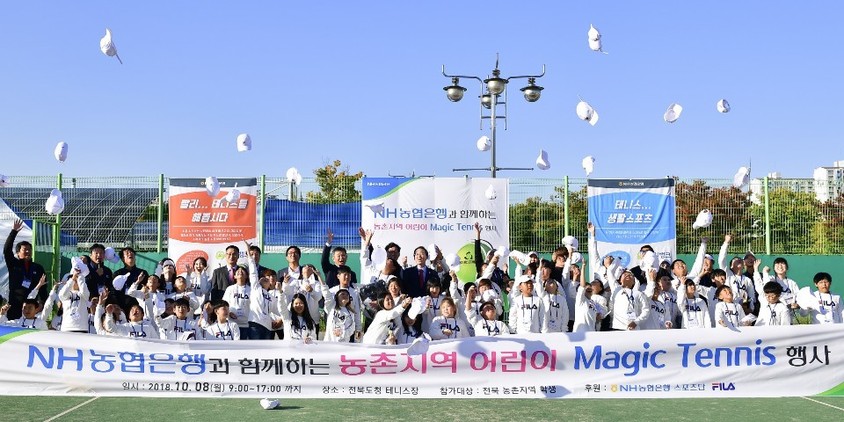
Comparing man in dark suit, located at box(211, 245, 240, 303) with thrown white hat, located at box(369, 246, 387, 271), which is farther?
thrown white hat, located at box(369, 246, 387, 271)

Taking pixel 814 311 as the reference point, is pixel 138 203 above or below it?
above

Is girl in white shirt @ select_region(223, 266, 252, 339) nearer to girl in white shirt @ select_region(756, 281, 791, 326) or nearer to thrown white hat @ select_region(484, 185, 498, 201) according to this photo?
girl in white shirt @ select_region(756, 281, 791, 326)

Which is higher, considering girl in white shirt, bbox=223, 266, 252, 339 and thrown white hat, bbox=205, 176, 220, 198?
thrown white hat, bbox=205, 176, 220, 198

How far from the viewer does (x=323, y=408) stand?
26.7ft

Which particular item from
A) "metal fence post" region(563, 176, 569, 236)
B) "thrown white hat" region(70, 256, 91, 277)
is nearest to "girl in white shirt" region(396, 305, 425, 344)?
"thrown white hat" region(70, 256, 91, 277)

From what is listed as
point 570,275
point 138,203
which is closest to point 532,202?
point 570,275

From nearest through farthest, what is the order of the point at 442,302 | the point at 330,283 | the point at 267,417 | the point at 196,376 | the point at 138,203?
the point at 267,417
the point at 196,376
the point at 442,302
the point at 330,283
the point at 138,203

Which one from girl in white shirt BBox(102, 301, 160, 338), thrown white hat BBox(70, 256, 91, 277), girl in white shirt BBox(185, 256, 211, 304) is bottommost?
girl in white shirt BBox(102, 301, 160, 338)

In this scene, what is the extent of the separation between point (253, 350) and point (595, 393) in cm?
350

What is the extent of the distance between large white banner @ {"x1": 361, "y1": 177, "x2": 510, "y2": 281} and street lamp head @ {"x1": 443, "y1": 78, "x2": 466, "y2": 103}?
12.3 ft

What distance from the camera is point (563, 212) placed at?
16078 mm

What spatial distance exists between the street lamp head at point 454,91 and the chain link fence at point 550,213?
12.3ft

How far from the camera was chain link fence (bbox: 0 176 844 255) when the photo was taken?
51.6ft

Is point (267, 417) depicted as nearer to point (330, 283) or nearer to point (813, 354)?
point (330, 283)
